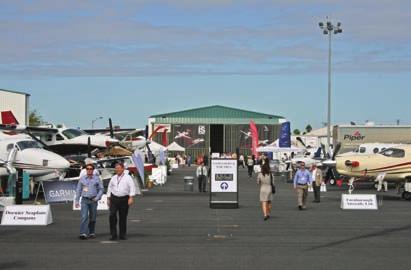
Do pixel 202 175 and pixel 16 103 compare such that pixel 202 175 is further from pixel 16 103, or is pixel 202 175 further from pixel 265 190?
pixel 16 103

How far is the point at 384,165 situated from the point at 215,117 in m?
74.9

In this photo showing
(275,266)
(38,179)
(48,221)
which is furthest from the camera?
(38,179)

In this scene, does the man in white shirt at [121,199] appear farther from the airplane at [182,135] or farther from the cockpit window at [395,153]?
the airplane at [182,135]

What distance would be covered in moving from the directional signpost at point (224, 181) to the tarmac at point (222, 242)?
1.58 metres

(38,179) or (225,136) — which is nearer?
(38,179)

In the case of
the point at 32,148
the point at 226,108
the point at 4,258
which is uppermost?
the point at 226,108

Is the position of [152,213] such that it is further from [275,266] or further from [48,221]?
[275,266]

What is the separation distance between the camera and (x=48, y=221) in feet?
58.1

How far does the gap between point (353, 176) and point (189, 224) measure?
14.0m

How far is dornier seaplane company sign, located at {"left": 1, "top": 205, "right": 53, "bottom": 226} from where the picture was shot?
1744cm

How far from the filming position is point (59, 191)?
24672 mm

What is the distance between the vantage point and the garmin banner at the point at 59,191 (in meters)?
24.3

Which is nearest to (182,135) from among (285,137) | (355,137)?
(285,137)

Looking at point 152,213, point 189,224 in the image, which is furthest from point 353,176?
point 189,224
